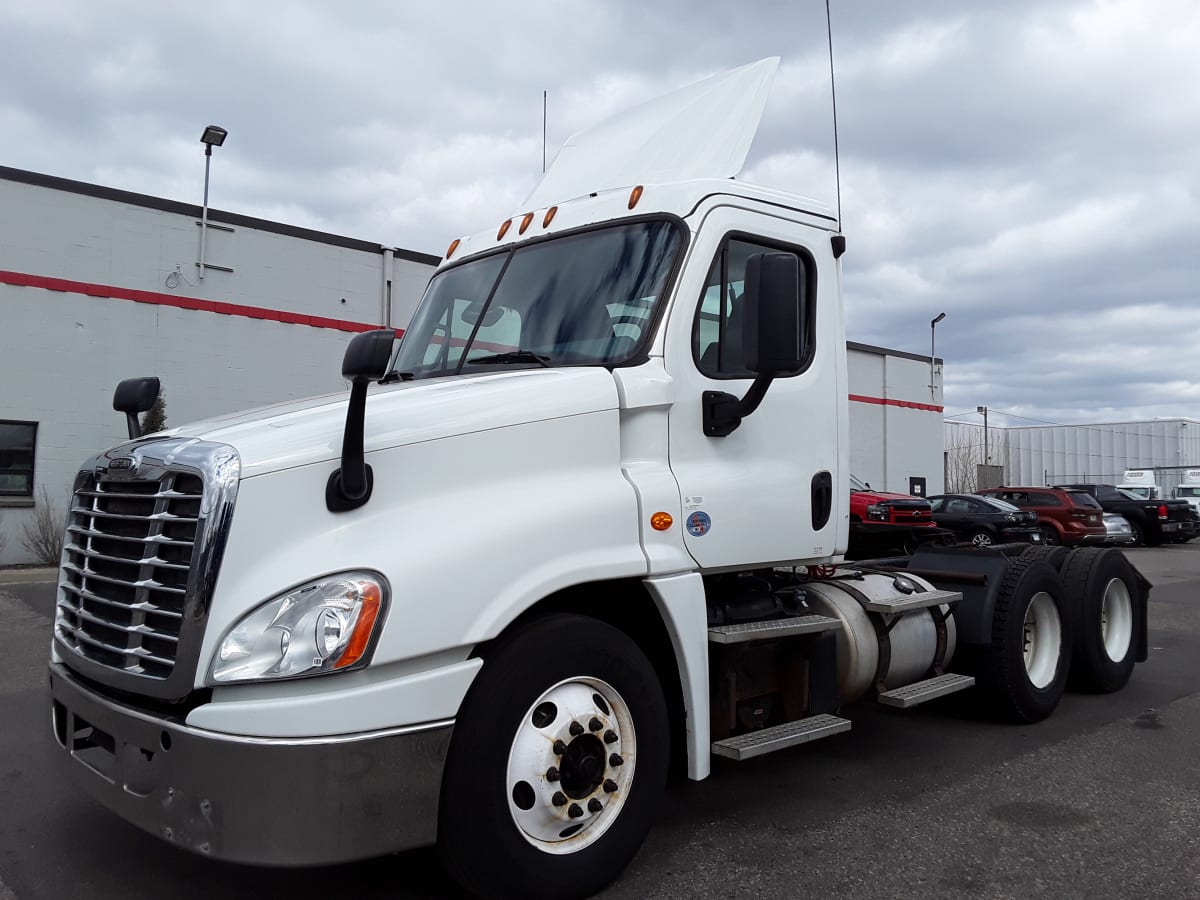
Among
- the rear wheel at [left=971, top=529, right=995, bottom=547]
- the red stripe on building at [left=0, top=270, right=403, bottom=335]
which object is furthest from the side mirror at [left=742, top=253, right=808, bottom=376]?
the rear wheel at [left=971, top=529, right=995, bottom=547]

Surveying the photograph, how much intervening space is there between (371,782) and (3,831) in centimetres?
232

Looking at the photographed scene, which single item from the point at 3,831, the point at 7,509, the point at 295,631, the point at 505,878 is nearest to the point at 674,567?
the point at 505,878

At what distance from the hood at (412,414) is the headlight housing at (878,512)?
540 inches

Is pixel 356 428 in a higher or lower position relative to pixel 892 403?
lower

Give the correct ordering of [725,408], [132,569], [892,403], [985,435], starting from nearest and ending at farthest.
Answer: [132,569] < [725,408] < [892,403] < [985,435]

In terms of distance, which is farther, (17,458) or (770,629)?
(17,458)

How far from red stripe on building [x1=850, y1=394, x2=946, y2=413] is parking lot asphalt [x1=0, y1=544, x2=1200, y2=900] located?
81.4 feet

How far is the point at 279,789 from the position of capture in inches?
107

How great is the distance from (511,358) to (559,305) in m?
0.33

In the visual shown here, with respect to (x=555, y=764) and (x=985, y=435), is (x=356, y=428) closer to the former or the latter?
(x=555, y=764)

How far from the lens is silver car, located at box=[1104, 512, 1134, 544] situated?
76.1ft

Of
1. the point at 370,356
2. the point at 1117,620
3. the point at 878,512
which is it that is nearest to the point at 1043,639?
the point at 1117,620

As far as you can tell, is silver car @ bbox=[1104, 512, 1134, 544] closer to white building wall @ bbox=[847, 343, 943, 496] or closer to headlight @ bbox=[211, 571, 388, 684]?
white building wall @ bbox=[847, 343, 943, 496]

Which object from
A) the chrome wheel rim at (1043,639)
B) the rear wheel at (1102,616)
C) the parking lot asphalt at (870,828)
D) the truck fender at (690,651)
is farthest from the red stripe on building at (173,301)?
the truck fender at (690,651)
